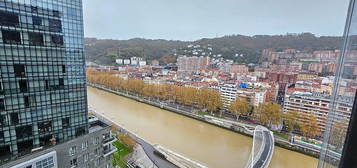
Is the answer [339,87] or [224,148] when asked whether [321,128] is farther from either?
[339,87]

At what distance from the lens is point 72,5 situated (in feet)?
10.6

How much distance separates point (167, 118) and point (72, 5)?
7170 mm

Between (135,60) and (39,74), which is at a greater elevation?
(135,60)

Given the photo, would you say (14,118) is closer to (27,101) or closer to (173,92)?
(27,101)

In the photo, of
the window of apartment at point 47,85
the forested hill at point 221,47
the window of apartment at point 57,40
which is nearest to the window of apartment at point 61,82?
the window of apartment at point 47,85

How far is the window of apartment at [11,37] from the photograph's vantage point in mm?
2472

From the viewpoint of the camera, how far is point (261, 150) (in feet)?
17.9

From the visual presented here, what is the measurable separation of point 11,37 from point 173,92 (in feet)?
33.0

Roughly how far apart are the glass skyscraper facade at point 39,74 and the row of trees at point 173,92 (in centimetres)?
789

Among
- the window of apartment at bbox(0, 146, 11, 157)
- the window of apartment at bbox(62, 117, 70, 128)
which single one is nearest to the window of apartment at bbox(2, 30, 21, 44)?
the window of apartment at bbox(62, 117, 70, 128)

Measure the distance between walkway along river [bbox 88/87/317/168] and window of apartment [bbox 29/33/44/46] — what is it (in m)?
4.86

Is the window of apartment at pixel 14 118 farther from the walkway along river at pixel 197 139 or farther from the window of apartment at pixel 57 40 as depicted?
the walkway along river at pixel 197 139

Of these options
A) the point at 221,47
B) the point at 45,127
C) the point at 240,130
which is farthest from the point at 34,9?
the point at 221,47

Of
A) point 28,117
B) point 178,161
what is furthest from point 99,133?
point 178,161
